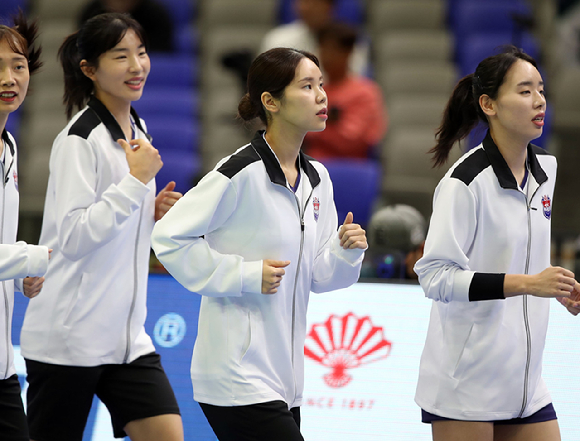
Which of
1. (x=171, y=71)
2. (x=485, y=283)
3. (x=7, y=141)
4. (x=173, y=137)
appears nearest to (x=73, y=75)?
(x=7, y=141)

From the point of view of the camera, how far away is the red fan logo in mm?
3405

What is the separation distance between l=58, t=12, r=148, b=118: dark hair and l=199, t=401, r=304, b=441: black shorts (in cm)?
137

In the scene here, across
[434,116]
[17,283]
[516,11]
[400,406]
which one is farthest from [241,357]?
[516,11]

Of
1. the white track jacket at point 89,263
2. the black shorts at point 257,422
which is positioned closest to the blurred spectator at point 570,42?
the white track jacket at point 89,263

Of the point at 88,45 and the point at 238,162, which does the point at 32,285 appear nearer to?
the point at 238,162

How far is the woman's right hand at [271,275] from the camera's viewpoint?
7.91 feet

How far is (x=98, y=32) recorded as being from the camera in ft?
10.1

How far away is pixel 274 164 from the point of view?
2561 mm

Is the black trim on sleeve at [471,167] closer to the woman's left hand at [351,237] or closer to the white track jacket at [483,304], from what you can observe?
the white track jacket at [483,304]

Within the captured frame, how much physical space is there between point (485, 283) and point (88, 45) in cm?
168

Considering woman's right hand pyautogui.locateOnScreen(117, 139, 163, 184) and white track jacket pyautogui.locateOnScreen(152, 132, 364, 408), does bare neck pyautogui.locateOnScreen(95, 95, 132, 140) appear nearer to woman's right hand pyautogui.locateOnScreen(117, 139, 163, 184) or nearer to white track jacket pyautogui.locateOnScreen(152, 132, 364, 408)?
woman's right hand pyautogui.locateOnScreen(117, 139, 163, 184)

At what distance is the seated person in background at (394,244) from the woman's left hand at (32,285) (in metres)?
1.71

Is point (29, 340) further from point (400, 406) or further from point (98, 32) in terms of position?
point (400, 406)

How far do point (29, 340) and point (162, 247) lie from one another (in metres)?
0.76
